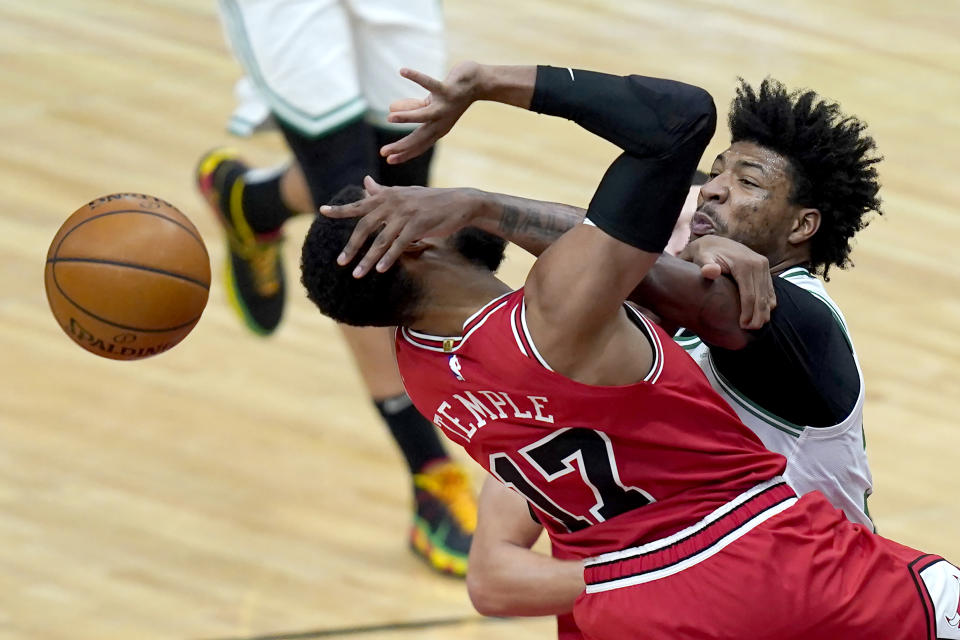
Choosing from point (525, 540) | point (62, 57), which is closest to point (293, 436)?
point (525, 540)

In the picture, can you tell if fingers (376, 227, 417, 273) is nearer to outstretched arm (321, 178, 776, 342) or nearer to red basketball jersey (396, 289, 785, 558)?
outstretched arm (321, 178, 776, 342)

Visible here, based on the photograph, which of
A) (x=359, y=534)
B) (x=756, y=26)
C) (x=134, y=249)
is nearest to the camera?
(x=134, y=249)

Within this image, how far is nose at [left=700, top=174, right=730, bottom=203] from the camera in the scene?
2686mm

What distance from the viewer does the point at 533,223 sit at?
252 centimetres

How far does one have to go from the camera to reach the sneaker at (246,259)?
17.1 ft

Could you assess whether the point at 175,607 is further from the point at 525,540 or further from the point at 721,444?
the point at 721,444

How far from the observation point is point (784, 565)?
96.9 inches

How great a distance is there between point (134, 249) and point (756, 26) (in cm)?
609

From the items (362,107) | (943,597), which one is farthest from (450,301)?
(362,107)

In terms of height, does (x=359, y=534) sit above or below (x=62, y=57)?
above

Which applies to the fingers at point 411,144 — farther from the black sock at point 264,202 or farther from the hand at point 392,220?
the black sock at point 264,202

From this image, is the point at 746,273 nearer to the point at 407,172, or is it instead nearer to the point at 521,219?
the point at 521,219

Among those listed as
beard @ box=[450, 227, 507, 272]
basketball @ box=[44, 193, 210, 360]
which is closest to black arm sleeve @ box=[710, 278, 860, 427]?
beard @ box=[450, 227, 507, 272]

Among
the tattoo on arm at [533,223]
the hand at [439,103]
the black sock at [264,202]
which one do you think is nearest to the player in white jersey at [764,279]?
the tattoo on arm at [533,223]
